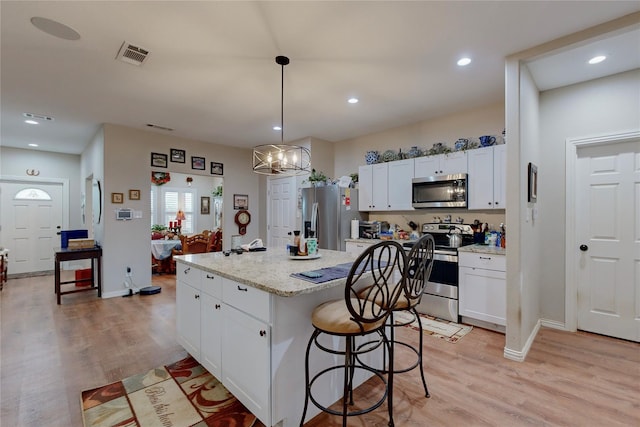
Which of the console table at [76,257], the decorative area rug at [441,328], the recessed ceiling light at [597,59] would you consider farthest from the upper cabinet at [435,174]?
the console table at [76,257]

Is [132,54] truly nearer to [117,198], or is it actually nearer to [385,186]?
[117,198]

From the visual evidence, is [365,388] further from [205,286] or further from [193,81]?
[193,81]

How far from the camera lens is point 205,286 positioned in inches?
86.0

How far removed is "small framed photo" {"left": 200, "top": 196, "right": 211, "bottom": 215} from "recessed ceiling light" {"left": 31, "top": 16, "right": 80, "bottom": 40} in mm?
7114

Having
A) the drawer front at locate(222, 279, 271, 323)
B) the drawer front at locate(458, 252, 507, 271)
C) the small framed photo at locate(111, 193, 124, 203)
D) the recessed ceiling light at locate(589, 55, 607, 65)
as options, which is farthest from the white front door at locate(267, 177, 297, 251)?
the recessed ceiling light at locate(589, 55, 607, 65)

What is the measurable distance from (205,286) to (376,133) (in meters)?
3.90

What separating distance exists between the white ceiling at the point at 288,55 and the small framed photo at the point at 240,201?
216 centimetres

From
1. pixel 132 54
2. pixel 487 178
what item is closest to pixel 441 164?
pixel 487 178

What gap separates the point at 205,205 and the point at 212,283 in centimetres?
778

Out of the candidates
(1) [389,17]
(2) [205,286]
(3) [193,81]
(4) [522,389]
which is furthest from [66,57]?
(4) [522,389]

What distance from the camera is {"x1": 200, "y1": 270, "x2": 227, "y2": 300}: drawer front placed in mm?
2004

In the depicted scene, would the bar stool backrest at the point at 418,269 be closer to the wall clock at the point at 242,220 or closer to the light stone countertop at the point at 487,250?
the light stone countertop at the point at 487,250

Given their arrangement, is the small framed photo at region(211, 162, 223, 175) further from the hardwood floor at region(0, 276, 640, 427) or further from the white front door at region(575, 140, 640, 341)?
the white front door at region(575, 140, 640, 341)

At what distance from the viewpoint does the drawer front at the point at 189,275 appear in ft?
7.58
